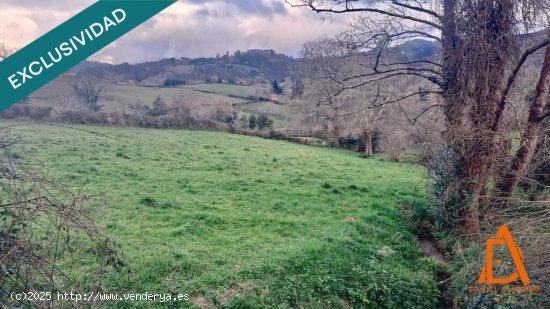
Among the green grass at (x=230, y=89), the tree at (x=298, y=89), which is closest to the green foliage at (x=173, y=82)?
the green grass at (x=230, y=89)

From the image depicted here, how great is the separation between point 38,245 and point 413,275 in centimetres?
700

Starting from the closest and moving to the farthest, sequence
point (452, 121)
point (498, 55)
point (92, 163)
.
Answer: point (498, 55) < point (452, 121) < point (92, 163)

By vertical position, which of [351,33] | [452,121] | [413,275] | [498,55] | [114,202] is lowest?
[413,275]

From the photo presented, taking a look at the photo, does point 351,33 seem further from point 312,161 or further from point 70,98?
point 70,98

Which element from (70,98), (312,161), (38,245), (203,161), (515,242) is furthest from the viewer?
(70,98)

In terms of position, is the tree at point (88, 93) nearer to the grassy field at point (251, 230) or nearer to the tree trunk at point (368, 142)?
the grassy field at point (251, 230)

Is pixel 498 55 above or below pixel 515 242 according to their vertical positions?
above

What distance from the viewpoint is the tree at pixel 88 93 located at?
38.4 metres

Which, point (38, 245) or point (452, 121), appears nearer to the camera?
point (38, 245)

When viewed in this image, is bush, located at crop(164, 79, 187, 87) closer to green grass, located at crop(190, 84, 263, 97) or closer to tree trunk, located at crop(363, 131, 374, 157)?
green grass, located at crop(190, 84, 263, 97)

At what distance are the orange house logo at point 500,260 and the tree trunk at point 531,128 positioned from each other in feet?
9.66

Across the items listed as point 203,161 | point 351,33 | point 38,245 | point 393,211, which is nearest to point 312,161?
point 203,161

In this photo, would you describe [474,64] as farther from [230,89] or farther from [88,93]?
[230,89]

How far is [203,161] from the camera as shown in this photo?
679 inches
